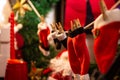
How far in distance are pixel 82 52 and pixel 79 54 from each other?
2 cm

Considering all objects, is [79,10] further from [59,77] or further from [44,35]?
[59,77]

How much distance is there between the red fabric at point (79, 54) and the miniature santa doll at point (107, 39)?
147mm

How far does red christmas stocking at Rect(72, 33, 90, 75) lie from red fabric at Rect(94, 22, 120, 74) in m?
0.15

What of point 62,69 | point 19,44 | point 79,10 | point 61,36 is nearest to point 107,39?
point 61,36

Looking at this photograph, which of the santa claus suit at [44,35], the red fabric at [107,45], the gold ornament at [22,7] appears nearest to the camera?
the red fabric at [107,45]

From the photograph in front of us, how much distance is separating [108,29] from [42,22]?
0.64 meters

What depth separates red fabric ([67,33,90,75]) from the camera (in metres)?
1.20

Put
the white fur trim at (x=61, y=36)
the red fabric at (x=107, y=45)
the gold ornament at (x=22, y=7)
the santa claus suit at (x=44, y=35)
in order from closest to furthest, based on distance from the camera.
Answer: the red fabric at (x=107, y=45) < the white fur trim at (x=61, y=36) < the santa claus suit at (x=44, y=35) < the gold ornament at (x=22, y=7)

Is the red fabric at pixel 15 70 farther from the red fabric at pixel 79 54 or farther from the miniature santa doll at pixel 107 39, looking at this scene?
A: the miniature santa doll at pixel 107 39

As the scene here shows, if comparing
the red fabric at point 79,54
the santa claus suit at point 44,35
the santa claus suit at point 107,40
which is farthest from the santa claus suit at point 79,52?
the santa claus suit at point 44,35

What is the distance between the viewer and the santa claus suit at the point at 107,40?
3.35 ft

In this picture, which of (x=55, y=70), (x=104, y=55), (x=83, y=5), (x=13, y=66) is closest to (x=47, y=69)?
(x=55, y=70)

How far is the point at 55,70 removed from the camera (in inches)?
62.4

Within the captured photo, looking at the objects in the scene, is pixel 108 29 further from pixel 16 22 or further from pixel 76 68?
pixel 16 22
